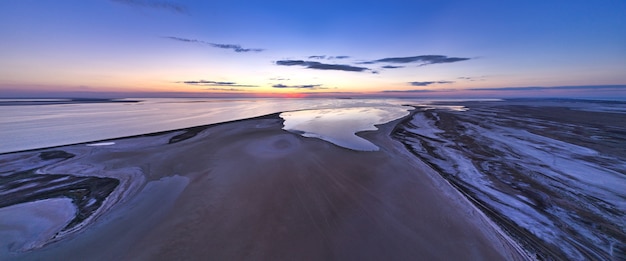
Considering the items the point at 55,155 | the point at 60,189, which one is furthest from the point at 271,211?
the point at 55,155

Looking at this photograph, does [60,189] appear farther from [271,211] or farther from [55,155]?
[271,211]

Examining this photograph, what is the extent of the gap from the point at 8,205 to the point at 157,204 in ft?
11.2

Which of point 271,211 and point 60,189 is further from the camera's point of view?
point 60,189

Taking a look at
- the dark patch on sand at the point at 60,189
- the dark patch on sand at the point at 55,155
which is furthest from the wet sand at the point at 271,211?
the dark patch on sand at the point at 60,189

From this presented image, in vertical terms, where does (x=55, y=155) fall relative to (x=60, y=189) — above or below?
above

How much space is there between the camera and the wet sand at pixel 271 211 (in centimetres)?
399

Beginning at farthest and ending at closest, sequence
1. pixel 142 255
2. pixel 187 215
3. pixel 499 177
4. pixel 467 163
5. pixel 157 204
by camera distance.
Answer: pixel 467 163 → pixel 499 177 → pixel 157 204 → pixel 187 215 → pixel 142 255

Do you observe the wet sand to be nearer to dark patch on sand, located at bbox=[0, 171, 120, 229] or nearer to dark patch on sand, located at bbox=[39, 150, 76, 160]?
dark patch on sand, located at bbox=[39, 150, 76, 160]

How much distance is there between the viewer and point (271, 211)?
522cm

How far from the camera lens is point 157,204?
554cm

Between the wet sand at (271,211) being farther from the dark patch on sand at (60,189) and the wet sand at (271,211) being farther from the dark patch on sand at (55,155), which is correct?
the dark patch on sand at (60,189)

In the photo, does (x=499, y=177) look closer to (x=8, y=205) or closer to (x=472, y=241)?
(x=472, y=241)

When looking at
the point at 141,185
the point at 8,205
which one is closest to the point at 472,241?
the point at 141,185

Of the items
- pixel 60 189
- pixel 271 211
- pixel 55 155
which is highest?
pixel 55 155
